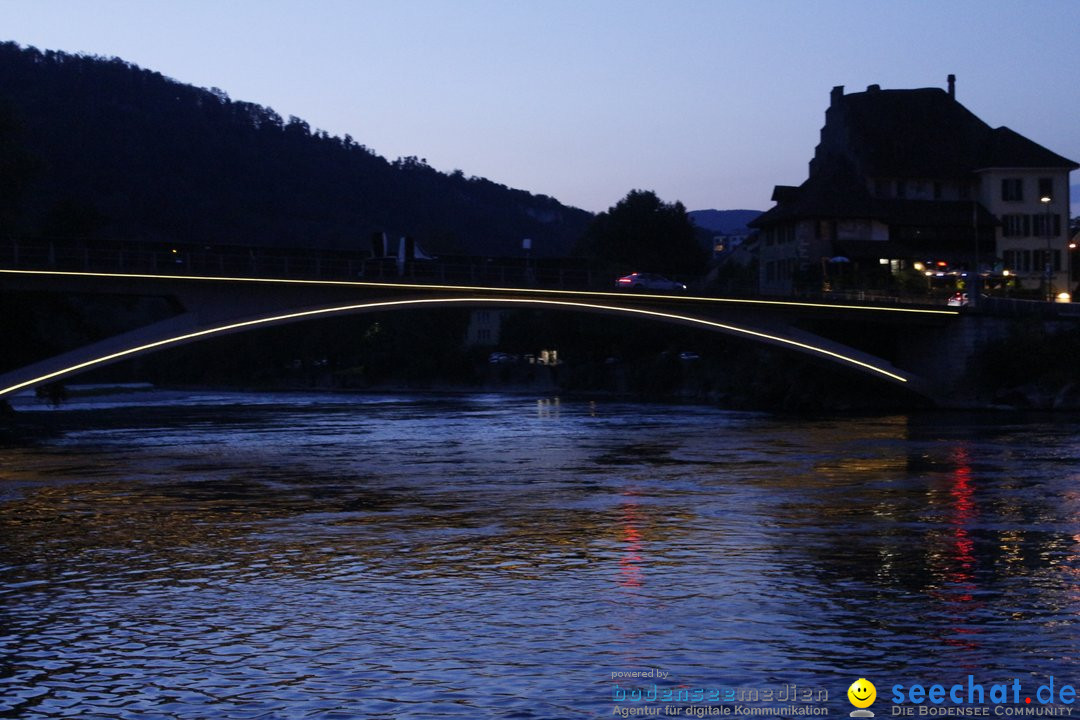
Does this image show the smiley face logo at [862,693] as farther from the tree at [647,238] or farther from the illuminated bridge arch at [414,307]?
the tree at [647,238]

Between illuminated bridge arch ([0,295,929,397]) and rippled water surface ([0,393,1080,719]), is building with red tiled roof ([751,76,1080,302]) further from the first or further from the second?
rippled water surface ([0,393,1080,719])

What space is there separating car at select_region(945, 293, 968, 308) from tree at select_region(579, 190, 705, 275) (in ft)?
160

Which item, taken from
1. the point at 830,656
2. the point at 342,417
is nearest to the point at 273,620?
the point at 830,656

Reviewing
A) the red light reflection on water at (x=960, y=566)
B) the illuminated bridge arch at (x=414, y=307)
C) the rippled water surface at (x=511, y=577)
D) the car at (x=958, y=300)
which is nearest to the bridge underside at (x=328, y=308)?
the illuminated bridge arch at (x=414, y=307)

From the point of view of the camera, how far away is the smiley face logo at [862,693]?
14093 millimetres

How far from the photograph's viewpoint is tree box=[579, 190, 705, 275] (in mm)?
127688

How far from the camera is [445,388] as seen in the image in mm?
120562

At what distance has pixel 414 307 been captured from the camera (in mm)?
66000

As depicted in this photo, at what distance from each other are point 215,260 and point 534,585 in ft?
→ 137

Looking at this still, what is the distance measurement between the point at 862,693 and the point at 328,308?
49.4 metres

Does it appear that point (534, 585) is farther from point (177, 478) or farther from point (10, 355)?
point (10, 355)

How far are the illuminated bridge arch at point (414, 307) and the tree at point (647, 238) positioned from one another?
171 ft

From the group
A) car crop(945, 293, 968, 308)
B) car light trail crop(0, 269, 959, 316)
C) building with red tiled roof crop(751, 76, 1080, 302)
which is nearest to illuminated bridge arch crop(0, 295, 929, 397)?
car light trail crop(0, 269, 959, 316)

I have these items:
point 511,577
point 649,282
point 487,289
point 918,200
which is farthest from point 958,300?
point 511,577
